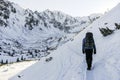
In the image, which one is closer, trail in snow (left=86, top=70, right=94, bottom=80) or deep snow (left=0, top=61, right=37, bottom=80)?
trail in snow (left=86, top=70, right=94, bottom=80)

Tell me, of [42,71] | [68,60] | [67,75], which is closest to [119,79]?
[67,75]

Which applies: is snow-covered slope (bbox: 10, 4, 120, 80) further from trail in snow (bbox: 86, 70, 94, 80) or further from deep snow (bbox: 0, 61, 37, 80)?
deep snow (bbox: 0, 61, 37, 80)

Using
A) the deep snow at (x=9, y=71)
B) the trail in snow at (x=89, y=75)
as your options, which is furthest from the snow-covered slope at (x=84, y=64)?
the deep snow at (x=9, y=71)

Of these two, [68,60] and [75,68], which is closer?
[75,68]

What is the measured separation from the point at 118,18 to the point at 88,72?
409 inches

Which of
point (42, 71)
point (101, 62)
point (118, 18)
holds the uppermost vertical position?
point (118, 18)

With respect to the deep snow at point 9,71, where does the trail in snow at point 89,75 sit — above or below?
above

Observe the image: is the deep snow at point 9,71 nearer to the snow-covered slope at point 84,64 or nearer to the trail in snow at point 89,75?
the snow-covered slope at point 84,64

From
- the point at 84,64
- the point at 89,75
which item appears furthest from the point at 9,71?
the point at 89,75

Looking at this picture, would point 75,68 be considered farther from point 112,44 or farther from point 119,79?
point 119,79

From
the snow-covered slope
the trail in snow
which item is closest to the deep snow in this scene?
the snow-covered slope

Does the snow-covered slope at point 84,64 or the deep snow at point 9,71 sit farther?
the deep snow at point 9,71

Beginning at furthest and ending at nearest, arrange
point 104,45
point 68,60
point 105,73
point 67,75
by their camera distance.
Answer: point 68,60
point 104,45
point 67,75
point 105,73

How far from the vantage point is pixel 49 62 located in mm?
24094
